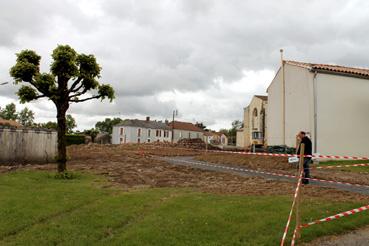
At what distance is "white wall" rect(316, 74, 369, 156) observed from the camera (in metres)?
23.4

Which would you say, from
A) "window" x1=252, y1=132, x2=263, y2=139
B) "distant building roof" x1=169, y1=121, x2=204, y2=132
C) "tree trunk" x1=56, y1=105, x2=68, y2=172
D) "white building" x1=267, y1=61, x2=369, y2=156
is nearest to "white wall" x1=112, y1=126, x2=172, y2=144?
"distant building roof" x1=169, y1=121, x2=204, y2=132

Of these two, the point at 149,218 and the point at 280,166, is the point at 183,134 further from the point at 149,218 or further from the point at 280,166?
the point at 149,218

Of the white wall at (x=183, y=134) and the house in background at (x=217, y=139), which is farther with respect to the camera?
the white wall at (x=183, y=134)

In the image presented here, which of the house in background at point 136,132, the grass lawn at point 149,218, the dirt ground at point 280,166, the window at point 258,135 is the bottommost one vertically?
the grass lawn at point 149,218

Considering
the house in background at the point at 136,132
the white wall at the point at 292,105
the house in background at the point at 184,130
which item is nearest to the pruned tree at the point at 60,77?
the white wall at the point at 292,105

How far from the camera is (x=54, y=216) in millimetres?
7465

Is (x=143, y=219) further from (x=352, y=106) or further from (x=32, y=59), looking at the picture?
(x=352, y=106)

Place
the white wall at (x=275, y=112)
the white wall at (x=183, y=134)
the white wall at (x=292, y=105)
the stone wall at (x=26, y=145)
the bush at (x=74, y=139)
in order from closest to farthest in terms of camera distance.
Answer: the stone wall at (x=26, y=145) < the white wall at (x=292, y=105) < the white wall at (x=275, y=112) < the bush at (x=74, y=139) < the white wall at (x=183, y=134)

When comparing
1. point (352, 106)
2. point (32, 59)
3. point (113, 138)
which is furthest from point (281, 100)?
point (113, 138)

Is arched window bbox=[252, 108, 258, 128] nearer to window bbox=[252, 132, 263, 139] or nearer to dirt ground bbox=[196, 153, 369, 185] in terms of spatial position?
window bbox=[252, 132, 263, 139]

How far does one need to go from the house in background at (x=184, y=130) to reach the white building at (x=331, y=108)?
7346cm

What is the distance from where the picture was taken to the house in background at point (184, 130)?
9875 cm

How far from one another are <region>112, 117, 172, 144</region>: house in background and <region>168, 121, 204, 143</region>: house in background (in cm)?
594

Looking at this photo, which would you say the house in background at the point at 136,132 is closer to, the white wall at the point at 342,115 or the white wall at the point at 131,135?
the white wall at the point at 131,135
